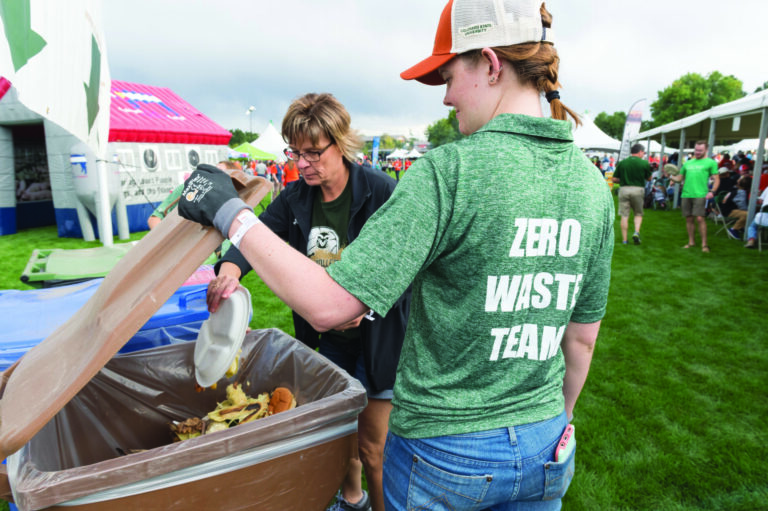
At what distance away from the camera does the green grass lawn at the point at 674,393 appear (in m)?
2.52

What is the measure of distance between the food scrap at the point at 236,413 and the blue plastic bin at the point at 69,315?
0.47 meters

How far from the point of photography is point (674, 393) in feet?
11.5

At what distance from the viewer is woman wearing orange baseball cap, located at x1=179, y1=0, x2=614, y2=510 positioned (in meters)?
0.82

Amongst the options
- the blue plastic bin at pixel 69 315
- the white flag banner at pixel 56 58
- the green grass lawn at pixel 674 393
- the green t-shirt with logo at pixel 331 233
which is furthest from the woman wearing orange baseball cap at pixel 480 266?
the white flag banner at pixel 56 58

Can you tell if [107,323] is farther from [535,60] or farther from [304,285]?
[535,60]

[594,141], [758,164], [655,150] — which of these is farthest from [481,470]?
[655,150]

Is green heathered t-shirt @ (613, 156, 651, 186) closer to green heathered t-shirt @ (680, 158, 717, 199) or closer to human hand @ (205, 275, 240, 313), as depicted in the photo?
green heathered t-shirt @ (680, 158, 717, 199)

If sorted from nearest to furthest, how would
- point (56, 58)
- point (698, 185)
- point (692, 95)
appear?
point (56, 58), point (698, 185), point (692, 95)

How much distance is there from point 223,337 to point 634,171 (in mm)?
8771

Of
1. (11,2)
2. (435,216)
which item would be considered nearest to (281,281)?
(435,216)

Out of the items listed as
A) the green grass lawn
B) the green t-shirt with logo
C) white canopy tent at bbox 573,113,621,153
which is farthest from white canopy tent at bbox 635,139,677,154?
the green t-shirt with logo

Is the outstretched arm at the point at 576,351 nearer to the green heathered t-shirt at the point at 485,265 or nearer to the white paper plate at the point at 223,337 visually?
the green heathered t-shirt at the point at 485,265

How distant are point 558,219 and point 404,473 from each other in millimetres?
643

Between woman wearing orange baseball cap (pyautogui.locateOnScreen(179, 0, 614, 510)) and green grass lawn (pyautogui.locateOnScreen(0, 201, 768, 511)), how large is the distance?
1849 millimetres
